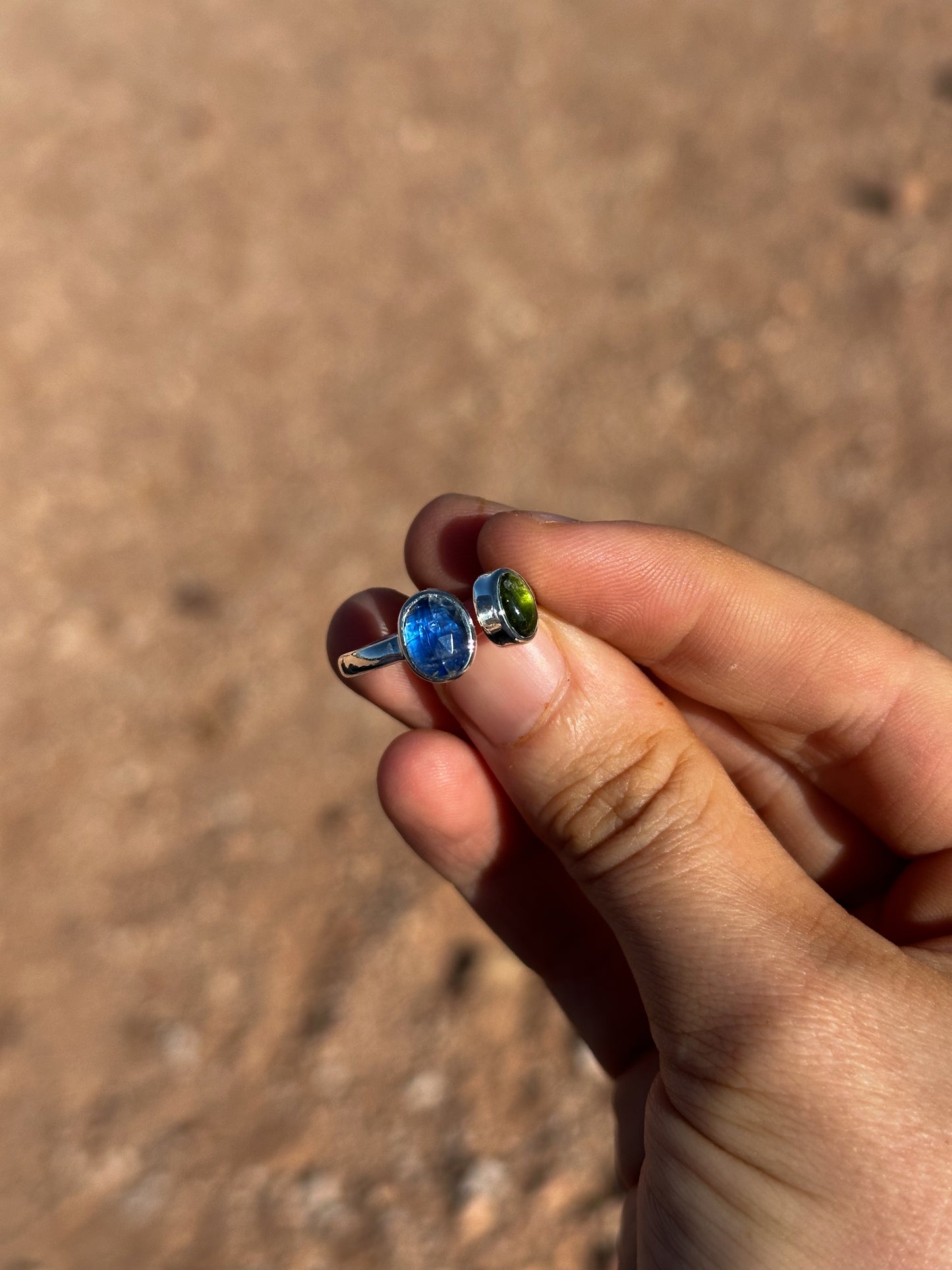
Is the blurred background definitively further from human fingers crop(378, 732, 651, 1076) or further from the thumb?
the thumb

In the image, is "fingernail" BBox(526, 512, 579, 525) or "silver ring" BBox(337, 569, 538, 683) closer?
"silver ring" BBox(337, 569, 538, 683)

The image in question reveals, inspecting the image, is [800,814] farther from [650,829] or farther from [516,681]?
[516,681]

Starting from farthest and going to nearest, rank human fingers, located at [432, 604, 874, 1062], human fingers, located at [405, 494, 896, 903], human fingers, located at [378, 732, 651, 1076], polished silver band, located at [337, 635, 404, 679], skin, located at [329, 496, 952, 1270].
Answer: human fingers, located at [405, 494, 896, 903] < human fingers, located at [378, 732, 651, 1076] < polished silver band, located at [337, 635, 404, 679] < human fingers, located at [432, 604, 874, 1062] < skin, located at [329, 496, 952, 1270]

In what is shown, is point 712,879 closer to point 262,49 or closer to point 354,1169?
point 354,1169

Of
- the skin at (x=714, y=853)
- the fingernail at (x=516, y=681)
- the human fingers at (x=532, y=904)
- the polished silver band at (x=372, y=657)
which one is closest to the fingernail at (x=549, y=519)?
the skin at (x=714, y=853)

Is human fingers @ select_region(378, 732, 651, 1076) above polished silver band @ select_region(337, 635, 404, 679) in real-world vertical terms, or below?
below

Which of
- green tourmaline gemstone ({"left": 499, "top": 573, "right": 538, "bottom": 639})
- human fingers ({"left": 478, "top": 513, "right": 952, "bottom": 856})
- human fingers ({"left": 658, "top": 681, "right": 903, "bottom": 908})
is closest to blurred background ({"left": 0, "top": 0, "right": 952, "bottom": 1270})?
human fingers ({"left": 658, "top": 681, "right": 903, "bottom": 908})

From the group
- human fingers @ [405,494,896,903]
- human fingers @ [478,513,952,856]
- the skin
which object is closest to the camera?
the skin
